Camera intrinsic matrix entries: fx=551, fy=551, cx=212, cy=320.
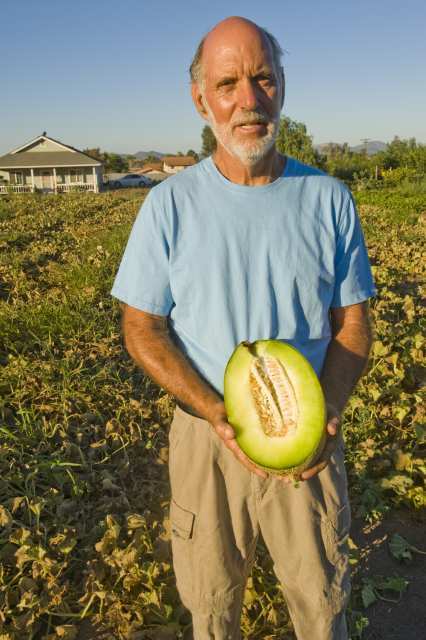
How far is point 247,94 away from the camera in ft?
5.57

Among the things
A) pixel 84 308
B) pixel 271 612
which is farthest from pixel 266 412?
pixel 84 308

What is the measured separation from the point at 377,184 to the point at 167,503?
106 ft

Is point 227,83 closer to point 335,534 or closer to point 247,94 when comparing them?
point 247,94

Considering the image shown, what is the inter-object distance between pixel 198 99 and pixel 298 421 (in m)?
1.11

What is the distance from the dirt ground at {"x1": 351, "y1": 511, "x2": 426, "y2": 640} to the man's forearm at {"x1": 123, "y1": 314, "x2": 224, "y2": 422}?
1.51m

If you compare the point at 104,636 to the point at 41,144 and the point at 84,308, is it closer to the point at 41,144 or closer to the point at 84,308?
the point at 84,308

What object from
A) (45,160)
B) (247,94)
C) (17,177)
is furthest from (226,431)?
(17,177)

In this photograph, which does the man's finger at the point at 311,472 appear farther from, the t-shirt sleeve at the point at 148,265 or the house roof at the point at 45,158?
the house roof at the point at 45,158

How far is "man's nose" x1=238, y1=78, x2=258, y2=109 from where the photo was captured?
1.69 metres

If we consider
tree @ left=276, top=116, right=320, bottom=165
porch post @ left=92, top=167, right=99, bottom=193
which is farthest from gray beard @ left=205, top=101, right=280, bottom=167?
porch post @ left=92, top=167, right=99, bottom=193

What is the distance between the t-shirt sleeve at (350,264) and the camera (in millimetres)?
1772

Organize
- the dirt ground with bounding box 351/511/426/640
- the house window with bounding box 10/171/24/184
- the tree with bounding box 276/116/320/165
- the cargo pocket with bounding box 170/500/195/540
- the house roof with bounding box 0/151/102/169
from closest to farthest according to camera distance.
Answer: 1. the cargo pocket with bounding box 170/500/195/540
2. the dirt ground with bounding box 351/511/426/640
3. the tree with bounding box 276/116/320/165
4. the house roof with bounding box 0/151/102/169
5. the house window with bounding box 10/171/24/184

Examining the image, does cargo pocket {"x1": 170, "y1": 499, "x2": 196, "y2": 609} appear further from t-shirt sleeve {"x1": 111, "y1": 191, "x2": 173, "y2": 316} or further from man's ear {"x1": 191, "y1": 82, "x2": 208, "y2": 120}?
man's ear {"x1": 191, "y1": 82, "x2": 208, "y2": 120}

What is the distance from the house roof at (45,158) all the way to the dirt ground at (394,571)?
3934 centimetres
